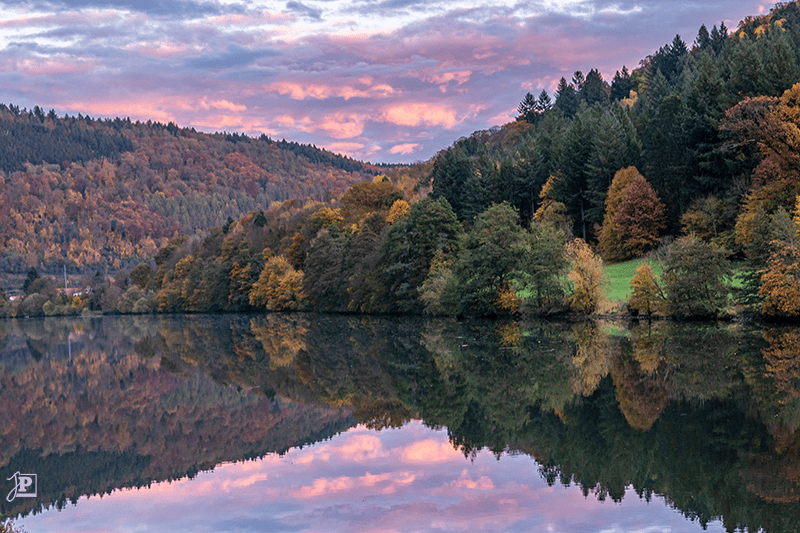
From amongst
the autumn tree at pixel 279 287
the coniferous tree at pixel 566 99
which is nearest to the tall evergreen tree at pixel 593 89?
the coniferous tree at pixel 566 99

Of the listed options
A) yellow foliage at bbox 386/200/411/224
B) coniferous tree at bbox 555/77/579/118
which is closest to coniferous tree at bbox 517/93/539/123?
coniferous tree at bbox 555/77/579/118

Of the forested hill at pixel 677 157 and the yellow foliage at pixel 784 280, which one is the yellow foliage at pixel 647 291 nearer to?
the yellow foliage at pixel 784 280

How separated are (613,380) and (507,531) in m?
11.8

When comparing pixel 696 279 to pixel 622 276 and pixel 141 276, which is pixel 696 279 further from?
pixel 141 276

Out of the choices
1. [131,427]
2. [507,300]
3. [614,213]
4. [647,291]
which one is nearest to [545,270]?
[507,300]

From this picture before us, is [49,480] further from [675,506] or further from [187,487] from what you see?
[675,506]

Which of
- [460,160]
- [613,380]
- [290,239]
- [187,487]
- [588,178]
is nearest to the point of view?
[187,487]

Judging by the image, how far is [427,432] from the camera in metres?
16.9

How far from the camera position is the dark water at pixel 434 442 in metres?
11.1

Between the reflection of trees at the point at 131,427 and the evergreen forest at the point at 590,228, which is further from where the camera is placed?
the evergreen forest at the point at 590,228

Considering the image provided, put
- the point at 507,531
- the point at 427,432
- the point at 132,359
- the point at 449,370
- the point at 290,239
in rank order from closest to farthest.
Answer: the point at 507,531
the point at 427,432
the point at 449,370
the point at 132,359
the point at 290,239

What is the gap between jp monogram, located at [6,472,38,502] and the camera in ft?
45.0

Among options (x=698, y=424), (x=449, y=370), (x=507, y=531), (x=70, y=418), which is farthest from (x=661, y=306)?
(x=507, y=531)

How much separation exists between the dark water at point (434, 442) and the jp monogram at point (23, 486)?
4.5 inches
